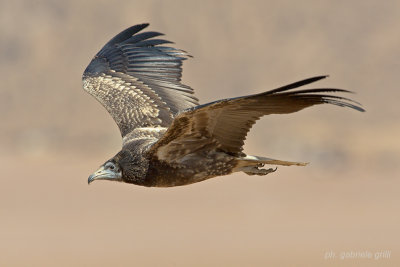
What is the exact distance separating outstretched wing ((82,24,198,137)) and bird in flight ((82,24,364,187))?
0.01 meters

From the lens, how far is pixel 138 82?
43.5 ft

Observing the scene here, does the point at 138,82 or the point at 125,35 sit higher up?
the point at 125,35

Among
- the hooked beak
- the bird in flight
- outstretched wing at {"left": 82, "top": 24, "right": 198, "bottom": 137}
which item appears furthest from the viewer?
outstretched wing at {"left": 82, "top": 24, "right": 198, "bottom": 137}

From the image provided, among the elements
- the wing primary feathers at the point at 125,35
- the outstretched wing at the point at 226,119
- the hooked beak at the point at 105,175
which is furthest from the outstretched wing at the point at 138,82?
the outstretched wing at the point at 226,119

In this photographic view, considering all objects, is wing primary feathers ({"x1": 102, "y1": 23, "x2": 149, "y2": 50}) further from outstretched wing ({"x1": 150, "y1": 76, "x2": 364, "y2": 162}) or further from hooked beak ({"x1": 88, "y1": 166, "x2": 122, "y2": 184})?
outstretched wing ({"x1": 150, "y1": 76, "x2": 364, "y2": 162})

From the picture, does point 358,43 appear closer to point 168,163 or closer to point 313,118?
point 313,118

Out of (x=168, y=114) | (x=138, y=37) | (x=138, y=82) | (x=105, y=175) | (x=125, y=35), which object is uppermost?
(x=125, y=35)

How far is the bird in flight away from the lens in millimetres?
9477

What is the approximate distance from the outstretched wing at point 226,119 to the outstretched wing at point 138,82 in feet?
5.69

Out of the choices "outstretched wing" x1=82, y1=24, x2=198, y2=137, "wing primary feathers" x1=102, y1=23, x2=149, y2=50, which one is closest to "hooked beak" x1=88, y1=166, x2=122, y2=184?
"outstretched wing" x1=82, y1=24, x2=198, y2=137

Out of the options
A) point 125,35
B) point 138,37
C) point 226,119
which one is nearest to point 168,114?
point 138,37

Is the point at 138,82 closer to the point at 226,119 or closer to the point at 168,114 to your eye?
the point at 168,114

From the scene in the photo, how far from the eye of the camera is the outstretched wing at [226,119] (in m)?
9.25

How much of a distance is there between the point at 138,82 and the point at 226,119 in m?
3.34
